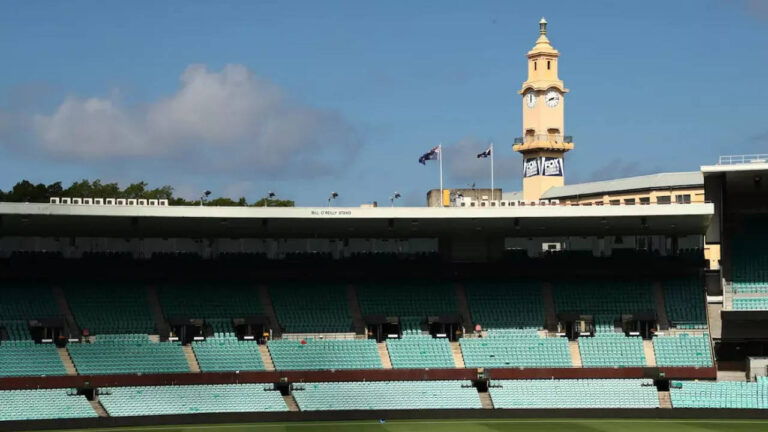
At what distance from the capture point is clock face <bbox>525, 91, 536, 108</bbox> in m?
118

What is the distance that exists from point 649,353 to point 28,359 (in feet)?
131

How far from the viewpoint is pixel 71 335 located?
237 feet

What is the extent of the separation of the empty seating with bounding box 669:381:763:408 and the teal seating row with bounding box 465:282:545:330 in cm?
1093

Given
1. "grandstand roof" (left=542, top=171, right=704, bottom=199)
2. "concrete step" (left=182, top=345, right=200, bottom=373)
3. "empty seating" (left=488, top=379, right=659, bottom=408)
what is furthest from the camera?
"grandstand roof" (left=542, top=171, right=704, bottom=199)

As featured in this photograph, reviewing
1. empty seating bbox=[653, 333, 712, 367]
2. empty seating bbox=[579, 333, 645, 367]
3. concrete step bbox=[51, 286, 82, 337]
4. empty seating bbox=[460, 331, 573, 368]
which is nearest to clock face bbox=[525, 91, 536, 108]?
empty seating bbox=[579, 333, 645, 367]

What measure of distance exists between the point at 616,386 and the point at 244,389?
2355 centimetres

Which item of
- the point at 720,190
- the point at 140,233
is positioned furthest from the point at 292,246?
the point at 720,190

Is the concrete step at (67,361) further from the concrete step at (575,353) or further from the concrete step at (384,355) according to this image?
the concrete step at (575,353)

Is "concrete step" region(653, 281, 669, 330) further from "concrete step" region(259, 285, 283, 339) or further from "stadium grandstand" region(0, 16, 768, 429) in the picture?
"concrete step" region(259, 285, 283, 339)

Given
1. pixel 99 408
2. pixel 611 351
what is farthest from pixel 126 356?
pixel 611 351

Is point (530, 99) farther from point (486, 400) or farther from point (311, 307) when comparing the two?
point (486, 400)

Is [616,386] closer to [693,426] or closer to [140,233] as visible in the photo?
[693,426]

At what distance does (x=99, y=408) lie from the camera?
218 ft

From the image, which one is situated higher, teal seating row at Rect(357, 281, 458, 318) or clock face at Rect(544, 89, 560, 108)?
clock face at Rect(544, 89, 560, 108)
